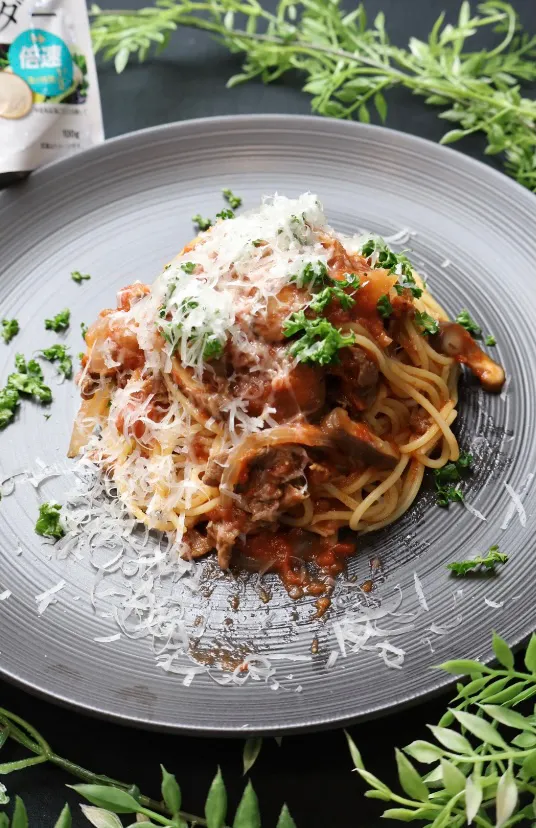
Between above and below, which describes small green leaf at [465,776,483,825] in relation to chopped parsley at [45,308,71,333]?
below

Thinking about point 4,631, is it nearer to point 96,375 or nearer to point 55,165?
A: point 96,375

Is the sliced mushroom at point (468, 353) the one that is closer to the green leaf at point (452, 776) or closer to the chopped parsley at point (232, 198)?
the chopped parsley at point (232, 198)

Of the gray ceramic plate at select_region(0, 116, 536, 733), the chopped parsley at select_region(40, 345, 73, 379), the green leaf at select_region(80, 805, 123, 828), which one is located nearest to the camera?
the green leaf at select_region(80, 805, 123, 828)

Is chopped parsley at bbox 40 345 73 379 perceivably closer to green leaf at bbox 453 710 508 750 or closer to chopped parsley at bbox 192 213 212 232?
chopped parsley at bbox 192 213 212 232

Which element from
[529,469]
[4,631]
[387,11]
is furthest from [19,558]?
[387,11]

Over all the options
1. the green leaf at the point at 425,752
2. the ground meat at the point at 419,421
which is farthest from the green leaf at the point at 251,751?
the ground meat at the point at 419,421

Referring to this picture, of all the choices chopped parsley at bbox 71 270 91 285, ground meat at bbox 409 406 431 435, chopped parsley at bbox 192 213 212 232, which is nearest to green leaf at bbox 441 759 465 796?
ground meat at bbox 409 406 431 435
